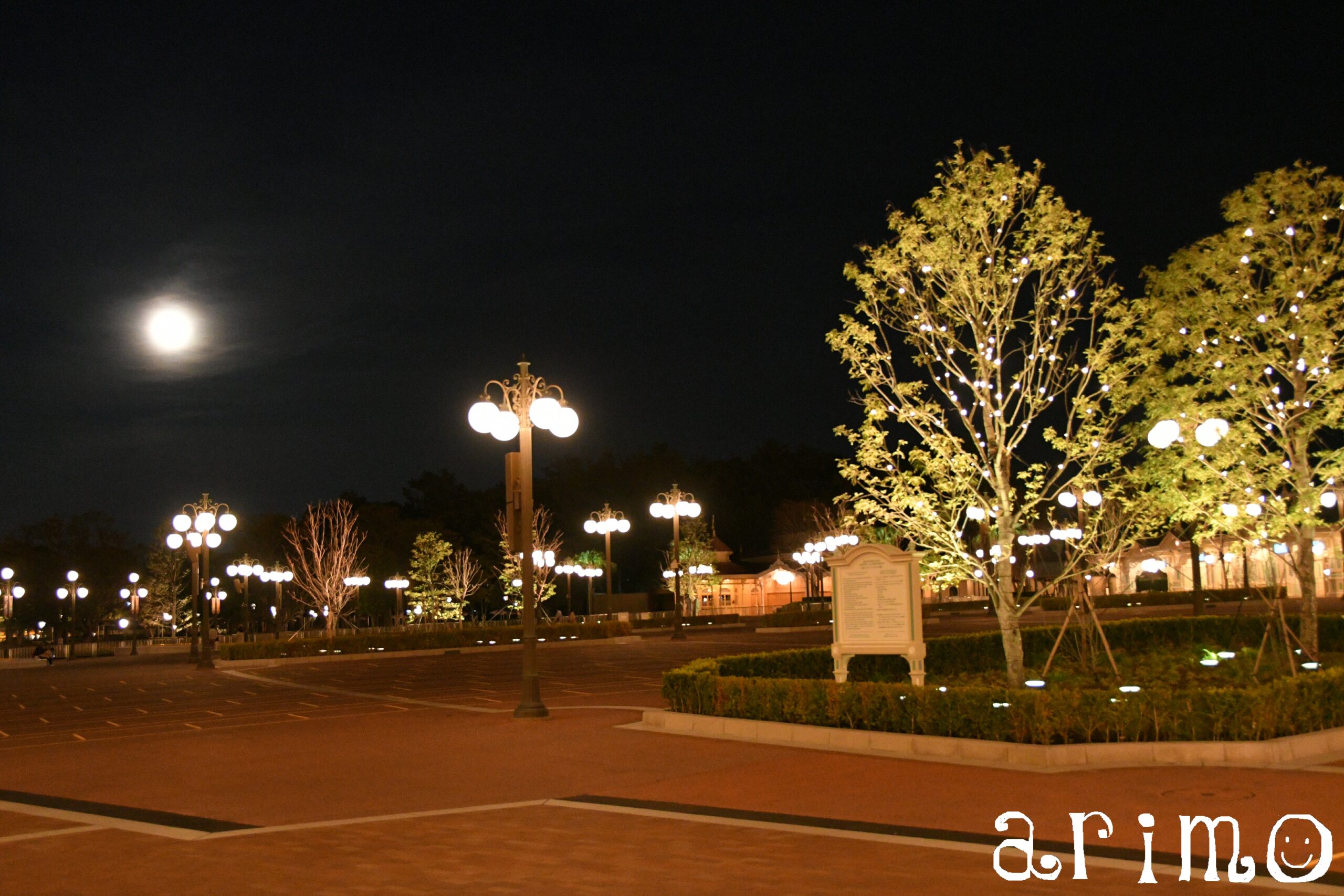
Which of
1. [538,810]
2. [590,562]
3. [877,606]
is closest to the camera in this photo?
[538,810]

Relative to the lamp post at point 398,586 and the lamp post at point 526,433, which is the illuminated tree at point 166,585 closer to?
the lamp post at point 398,586

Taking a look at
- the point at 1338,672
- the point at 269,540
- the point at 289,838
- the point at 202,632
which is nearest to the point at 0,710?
the point at 202,632

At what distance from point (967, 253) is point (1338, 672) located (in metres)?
7.34

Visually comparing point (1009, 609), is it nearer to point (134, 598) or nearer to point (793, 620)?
point (793, 620)

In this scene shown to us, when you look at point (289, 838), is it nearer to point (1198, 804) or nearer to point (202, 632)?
point (1198, 804)

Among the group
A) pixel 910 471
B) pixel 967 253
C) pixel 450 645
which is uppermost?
pixel 967 253

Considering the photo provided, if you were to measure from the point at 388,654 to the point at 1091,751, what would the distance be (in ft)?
107

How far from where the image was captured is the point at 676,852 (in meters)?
7.93

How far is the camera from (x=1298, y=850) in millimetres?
7469

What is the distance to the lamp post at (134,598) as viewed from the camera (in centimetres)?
5450

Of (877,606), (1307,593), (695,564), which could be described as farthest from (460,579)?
(877,606)

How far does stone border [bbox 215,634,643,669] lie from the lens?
36.4 m

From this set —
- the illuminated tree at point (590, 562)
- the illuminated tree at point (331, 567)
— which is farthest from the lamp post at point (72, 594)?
the illuminated tree at point (590, 562)

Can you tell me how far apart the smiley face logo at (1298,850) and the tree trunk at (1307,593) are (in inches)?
462
